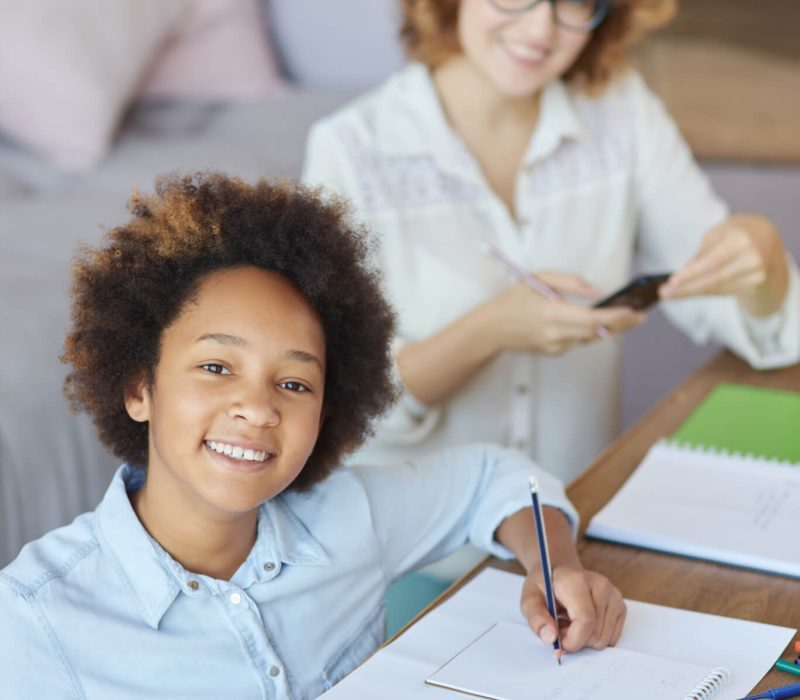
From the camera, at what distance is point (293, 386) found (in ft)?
3.05

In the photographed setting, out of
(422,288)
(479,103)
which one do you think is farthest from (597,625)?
(479,103)

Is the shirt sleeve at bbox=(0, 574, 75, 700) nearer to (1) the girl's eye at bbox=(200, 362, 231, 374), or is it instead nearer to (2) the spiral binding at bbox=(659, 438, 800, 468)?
(1) the girl's eye at bbox=(200, 362, 231, 374)

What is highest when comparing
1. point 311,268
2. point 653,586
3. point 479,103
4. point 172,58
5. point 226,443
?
point 172,58

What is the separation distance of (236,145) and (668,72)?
3.14ft

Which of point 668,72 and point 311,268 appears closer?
point 311,268

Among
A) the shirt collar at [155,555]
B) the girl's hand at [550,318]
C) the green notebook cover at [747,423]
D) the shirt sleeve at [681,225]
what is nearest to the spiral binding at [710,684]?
the shirt collar at [155,555]

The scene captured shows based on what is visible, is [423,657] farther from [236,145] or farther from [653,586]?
[236,145]

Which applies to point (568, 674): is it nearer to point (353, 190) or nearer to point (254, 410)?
point (254, 410)

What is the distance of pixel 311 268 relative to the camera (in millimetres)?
951

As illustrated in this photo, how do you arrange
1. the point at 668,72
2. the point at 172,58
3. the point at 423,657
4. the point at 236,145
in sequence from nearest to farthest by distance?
the point at 423,657 < the point at 236,145 < the point at 172,58 < the point at 668,72

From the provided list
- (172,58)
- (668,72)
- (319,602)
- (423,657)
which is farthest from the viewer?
(668,72)

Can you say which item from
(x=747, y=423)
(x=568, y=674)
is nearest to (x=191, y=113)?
(x=747, y=423)

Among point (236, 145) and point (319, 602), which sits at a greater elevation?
point (236, 145)

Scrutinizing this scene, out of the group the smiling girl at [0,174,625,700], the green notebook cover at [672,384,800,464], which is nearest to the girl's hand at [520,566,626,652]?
the smiling girl at [0,174,625,700]
